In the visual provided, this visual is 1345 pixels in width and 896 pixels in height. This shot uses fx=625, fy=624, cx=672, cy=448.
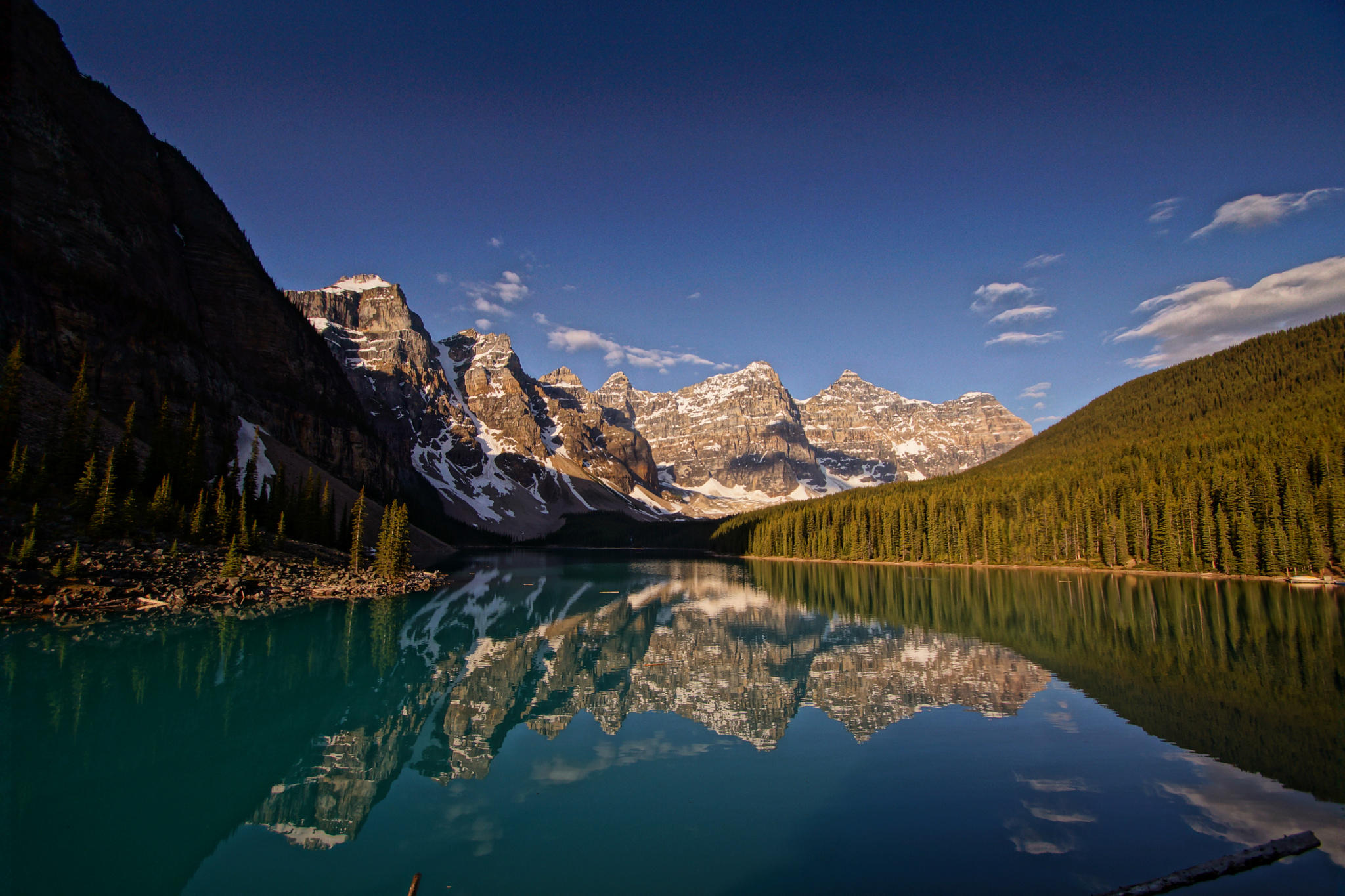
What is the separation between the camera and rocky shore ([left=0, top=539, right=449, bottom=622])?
98.3 ft

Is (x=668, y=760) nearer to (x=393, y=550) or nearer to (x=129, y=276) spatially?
(x=393, y=550)

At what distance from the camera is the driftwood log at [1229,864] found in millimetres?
8031

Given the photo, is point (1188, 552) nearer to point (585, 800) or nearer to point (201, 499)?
point (585, 800)

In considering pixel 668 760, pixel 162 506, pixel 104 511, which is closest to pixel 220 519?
pixel 162 506

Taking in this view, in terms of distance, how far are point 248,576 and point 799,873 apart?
146 feet

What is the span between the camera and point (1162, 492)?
63.8 metres

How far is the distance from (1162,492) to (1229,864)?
228 feet

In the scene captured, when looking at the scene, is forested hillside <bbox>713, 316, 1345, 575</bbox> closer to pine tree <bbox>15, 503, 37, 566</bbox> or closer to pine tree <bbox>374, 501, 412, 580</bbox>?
pine tree <bbox>374, 501, 412, 580</bbox>

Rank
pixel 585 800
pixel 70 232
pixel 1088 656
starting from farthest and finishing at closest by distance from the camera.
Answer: pixel 70 232
pixel 1088 656
pixel 585 800

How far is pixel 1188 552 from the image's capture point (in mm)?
60219

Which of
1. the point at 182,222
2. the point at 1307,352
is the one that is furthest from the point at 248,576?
the point at 1307,352

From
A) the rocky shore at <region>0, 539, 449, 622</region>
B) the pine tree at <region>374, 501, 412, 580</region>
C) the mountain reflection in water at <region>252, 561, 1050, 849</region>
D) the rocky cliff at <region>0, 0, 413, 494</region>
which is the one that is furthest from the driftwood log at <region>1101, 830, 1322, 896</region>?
the rocky cliff at <region>0, 0, 413, 494</region>

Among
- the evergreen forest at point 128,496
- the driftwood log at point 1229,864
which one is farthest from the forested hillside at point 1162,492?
the evergreen forest at point 128,496

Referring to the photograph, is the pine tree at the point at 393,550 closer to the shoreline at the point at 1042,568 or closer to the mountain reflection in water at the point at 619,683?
the mountain reflection in water at the point at 619,683
